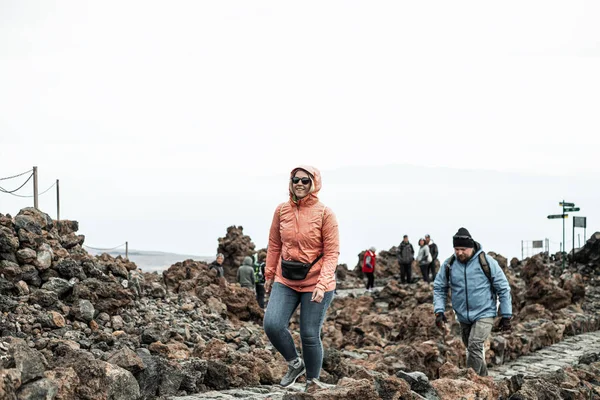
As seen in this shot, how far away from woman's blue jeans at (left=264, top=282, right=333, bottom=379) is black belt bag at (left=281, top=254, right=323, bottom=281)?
0.58 ft

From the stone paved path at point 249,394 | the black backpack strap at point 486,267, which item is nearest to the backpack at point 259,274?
the black backpack strap at point 486,267

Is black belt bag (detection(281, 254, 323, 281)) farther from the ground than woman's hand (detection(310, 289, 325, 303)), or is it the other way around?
black belt bag (detection(281, 254, 323, 281))

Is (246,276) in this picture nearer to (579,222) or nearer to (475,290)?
(475,290)

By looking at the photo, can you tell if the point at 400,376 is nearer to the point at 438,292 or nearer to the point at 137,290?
the point at 438,292

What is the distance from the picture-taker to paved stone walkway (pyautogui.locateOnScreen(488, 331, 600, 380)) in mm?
14443

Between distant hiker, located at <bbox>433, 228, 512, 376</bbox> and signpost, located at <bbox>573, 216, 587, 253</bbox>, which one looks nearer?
distant hiker, located at <bbox>433, 228, 512, 376</bbox>

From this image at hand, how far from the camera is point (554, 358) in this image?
16.8 m

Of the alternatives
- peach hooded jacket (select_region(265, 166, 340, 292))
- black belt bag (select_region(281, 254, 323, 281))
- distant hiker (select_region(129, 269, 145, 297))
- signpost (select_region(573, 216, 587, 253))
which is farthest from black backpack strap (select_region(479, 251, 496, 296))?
signpost (select_region(573, 216, 587, 253))

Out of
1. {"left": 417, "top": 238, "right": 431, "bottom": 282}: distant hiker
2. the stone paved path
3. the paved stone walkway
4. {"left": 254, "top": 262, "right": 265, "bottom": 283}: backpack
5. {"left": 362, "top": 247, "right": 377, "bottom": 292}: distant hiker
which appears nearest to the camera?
the stone paved path

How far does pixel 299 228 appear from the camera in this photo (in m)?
7.66

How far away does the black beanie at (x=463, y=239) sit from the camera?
397 inches

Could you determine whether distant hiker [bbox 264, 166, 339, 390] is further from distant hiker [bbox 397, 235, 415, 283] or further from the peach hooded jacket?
distant hiker [bbox 397, 235, 415, 283]

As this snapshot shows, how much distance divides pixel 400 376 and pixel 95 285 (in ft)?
26.0

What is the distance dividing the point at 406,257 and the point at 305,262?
2905cm
